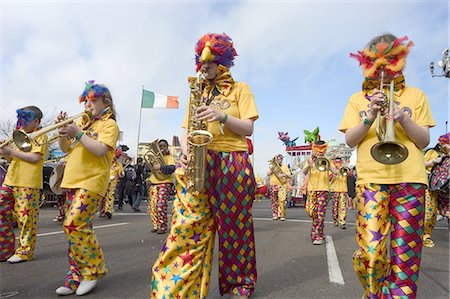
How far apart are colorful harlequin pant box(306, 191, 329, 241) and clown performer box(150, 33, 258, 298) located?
149 inches

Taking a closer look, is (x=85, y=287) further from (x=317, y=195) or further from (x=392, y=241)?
(x=317, y=195)

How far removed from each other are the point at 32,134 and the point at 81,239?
4.86 feet

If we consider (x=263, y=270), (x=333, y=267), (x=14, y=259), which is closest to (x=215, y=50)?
(x=263, y=270)

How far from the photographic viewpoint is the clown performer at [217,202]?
260 cm

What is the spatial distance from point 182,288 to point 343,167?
26.9ft

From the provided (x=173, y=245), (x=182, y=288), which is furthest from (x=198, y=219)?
(x=182, y=288)

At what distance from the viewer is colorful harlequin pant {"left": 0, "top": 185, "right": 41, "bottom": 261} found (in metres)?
4.49

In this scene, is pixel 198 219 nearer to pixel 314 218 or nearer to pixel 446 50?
pixel 314 218

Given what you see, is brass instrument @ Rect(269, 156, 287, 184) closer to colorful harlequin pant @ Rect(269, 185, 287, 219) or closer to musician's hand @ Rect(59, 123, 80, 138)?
colorful harlequin pant @ Rect(269, 185, 287, 219)

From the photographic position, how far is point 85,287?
10.9 feet

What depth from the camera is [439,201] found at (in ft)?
21.9

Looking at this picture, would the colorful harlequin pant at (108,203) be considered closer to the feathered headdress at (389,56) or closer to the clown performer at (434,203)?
the clown performer at (434,203)

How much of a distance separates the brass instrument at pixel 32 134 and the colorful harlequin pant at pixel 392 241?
9.31 feet

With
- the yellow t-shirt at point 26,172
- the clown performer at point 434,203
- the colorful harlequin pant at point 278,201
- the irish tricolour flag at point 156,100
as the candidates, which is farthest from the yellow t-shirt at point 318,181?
the irish tricolour flag at point 156,100
